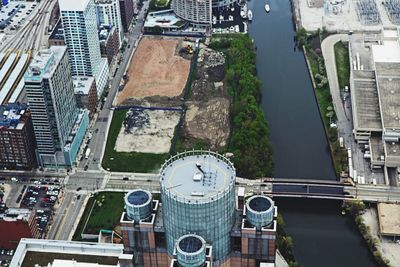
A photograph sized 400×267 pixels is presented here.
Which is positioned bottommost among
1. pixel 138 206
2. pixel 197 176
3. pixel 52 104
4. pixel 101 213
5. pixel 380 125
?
pixel 101 213

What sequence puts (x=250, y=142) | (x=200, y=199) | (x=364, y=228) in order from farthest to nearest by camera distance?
1. (x=250, y=142)
2. (x=364, y=228)
3. (x=200, y=199)

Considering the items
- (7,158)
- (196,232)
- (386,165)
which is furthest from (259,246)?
(7,158)

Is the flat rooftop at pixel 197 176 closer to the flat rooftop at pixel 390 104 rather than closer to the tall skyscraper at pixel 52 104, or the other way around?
the tall skyscraper at pixel 52 104

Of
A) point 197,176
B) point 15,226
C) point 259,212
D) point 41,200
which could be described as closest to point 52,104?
point 41,200

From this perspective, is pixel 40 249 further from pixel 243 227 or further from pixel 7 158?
pixel 7 158

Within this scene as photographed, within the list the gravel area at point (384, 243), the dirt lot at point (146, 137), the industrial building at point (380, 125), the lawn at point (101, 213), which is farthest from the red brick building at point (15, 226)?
the industrial building at point (380, 125)

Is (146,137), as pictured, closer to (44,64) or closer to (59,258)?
(44,64)

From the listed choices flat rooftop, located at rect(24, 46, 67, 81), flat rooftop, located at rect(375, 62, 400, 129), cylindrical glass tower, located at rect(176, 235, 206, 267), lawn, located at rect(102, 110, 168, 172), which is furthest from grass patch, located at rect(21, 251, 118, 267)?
flat rooftop, located at rect(375, 62, 400, 129)
